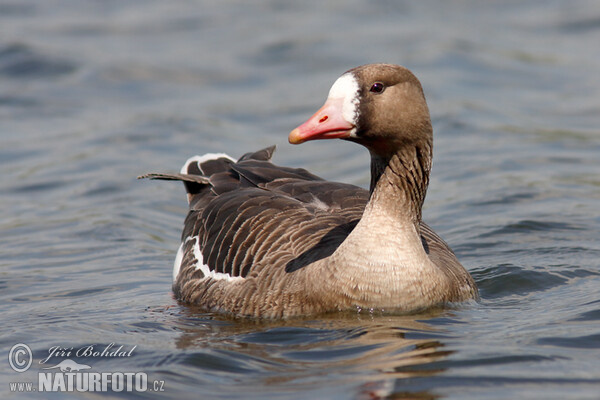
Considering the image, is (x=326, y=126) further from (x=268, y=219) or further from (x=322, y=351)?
(x=322, y=351)

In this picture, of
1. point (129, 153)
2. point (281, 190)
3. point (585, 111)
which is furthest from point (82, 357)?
point (585, 111)

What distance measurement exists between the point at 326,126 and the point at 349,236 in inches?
44.1

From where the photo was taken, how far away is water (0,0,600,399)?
7520 millimetres

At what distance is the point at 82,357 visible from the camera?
26.0 feet

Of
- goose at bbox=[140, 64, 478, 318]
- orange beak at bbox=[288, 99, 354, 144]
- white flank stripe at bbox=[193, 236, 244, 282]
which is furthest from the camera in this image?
white flank stripe at bbox=[193, 236, 244, 282]

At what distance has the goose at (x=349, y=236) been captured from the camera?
805 cm

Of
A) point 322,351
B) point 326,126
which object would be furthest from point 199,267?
point 326,126

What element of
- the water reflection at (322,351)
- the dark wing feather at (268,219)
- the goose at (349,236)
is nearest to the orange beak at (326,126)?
the goose at (349,236)

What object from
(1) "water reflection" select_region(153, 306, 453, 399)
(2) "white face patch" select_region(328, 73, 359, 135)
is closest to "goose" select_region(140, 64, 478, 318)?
(2) "white face patch" select_region(328, 73, 359, 135)

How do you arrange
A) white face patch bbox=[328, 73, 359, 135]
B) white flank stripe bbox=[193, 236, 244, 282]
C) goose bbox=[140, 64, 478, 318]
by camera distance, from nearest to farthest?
white face patch bbox=[328, 73, 359, 135], goose bbox=[140, 64, 478, 318], white flank stripe bbox=[193, 236, 244, 282]

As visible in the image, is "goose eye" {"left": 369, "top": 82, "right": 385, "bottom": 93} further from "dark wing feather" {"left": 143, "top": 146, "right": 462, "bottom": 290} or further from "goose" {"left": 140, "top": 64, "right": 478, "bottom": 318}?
"dark wing feather" {"left": 143, "top": 146, "right": 462, "bottom": 290}

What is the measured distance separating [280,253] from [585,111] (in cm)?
1073

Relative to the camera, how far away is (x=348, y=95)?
7.98 metres

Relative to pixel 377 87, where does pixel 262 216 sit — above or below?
below
